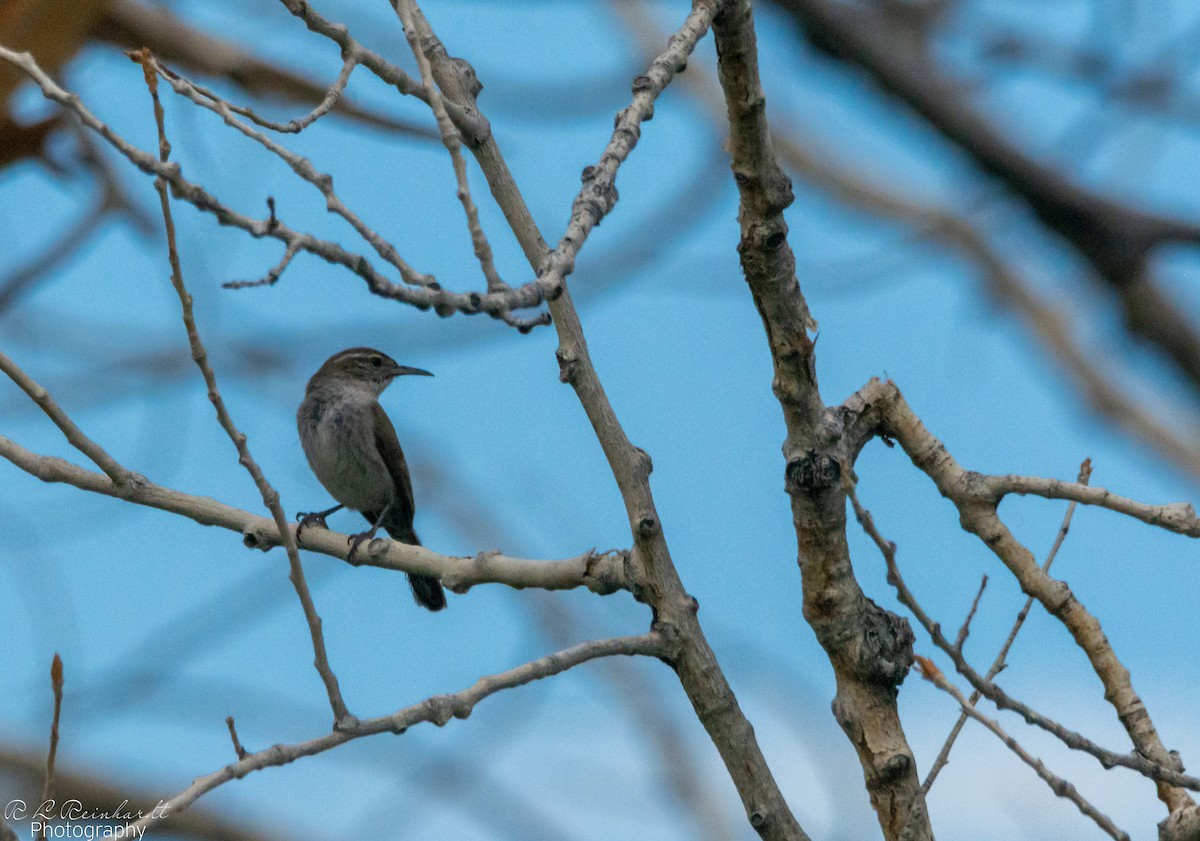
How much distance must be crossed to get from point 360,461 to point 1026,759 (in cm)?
635

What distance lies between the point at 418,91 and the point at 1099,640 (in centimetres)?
274

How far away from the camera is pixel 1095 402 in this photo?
13.4 meters

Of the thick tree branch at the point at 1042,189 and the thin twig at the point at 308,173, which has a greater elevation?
the thick tree branch at the point at 1042,189

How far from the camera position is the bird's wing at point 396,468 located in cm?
902

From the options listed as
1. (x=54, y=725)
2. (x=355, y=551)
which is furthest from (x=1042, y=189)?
(x=54, y=725)

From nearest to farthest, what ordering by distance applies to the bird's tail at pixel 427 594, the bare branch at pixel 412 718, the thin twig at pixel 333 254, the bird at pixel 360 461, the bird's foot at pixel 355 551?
the thin twig at pixel 333 254 → the bare branch at pixel 412 718 → the bird's foot at pixel 355 551 → the bird's tail at pixel 427 594 → the bird at pixel 360 461

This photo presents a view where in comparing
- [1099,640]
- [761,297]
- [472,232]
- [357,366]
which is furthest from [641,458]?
[357,366]

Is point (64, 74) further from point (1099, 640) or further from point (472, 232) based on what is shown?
point (1099, 640)

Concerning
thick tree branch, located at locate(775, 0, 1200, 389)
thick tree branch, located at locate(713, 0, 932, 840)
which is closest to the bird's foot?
thick tree branch, located at locate(713, 0, 932, 840)

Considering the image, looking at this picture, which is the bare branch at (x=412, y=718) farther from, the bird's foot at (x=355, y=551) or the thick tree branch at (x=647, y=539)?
the bird's foot at (x=355, y=551)

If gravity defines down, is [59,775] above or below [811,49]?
below

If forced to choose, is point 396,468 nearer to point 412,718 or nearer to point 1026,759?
point 412,718

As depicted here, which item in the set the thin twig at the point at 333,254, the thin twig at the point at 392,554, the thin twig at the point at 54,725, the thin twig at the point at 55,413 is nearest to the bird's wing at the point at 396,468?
the thin twig at the point at 392,554

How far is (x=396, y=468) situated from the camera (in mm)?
9000
